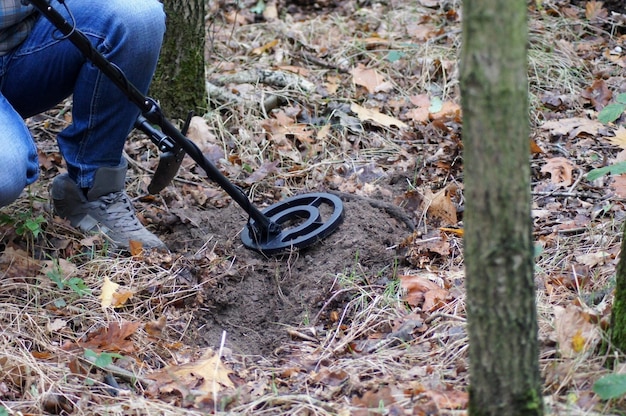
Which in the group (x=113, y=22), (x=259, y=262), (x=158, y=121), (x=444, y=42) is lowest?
(x=259, y=262)

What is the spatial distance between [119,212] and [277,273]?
647 mm

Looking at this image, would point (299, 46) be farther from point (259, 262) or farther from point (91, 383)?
point (91, 383)

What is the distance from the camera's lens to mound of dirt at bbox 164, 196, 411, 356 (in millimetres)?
2412

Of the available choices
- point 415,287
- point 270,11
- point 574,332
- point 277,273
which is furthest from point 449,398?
point 270,11

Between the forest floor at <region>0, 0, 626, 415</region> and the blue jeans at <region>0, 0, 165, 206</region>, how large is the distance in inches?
14.7

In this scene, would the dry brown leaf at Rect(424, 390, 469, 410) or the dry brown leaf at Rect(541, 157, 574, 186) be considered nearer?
the dry brown leaf at Rect(424, 390, 469, 410)

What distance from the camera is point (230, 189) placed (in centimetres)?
256

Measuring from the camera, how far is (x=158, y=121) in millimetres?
2355

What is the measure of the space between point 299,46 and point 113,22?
7.01 ft

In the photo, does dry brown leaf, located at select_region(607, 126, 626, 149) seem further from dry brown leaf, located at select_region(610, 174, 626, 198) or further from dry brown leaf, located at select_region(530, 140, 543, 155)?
dry brown leaf, located at select_region(530, 140, 543, 155)

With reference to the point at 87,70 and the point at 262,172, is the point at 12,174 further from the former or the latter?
the point at 262,172

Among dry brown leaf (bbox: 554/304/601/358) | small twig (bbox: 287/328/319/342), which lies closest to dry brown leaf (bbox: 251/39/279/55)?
small twig (bbox: 287/328/319/342)

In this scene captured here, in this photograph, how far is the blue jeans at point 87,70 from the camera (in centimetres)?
247

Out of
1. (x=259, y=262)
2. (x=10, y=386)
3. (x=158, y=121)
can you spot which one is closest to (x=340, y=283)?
(x=259, y=262)
